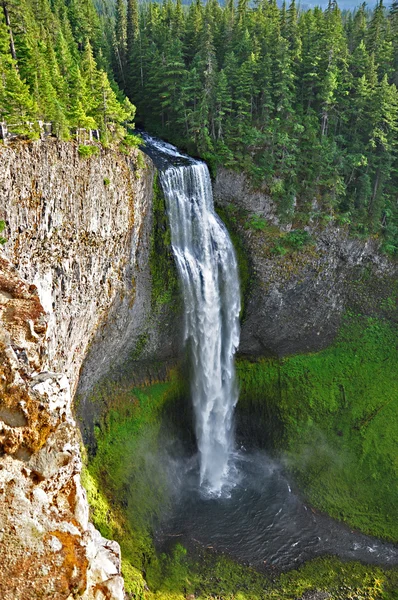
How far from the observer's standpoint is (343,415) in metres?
31.5

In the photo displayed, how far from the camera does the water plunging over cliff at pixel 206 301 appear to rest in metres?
28.5

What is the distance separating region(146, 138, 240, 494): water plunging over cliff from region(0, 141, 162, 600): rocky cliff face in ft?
7.84

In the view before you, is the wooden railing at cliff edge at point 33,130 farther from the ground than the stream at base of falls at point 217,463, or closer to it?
farther from the ground

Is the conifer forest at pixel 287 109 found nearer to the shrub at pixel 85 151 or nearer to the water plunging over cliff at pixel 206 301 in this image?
the water plunging over cliff at pixel 206 301

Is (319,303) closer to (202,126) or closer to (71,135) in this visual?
(202,126)

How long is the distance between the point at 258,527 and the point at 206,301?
14.0 metres

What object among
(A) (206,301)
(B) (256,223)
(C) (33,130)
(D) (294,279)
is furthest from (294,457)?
(C) (33,130)

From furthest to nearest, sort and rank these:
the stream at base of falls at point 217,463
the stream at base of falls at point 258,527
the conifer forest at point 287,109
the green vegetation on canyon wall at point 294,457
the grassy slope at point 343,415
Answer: the conifer forest at point 287,109 < the grassy slope at point 343,415 < the stream at base of falls at point 217,463 < the stream at base of falls at point 258,527 < the green vegetation on canyon wall at point 294,457

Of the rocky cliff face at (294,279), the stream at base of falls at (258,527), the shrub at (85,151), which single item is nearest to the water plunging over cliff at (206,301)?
the stream at base of falls at (258,527)

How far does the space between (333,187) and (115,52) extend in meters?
27.6

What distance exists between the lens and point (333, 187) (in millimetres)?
33500

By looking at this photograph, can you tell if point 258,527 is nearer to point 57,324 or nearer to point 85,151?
point 57,324

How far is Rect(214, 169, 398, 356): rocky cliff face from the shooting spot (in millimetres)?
32438

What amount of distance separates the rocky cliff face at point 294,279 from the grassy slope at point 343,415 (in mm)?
1292
